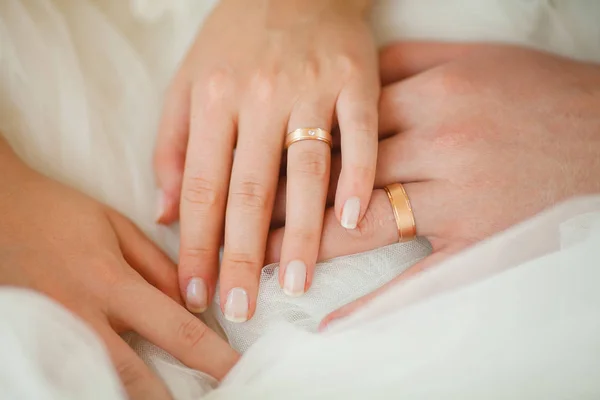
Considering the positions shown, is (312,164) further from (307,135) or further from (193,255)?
(193,255)

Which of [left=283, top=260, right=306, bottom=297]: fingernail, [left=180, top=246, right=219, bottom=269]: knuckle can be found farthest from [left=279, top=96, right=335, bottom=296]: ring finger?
[left=180, top=246, right=219, bottom=269]: knuckle

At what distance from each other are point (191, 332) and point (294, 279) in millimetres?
130

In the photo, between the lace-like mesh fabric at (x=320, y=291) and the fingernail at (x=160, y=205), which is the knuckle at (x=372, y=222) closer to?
the lace-like mesh fabric at (x=320, y=291)

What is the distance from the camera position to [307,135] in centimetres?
69

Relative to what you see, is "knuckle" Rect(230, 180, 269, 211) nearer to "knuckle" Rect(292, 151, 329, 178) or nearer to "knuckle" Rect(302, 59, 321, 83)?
"knuckle" Rect(292, 151, 329, 178)

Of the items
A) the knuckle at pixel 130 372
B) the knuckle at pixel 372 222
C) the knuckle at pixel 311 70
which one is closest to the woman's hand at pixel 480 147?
the knuckle at pixel 372 222

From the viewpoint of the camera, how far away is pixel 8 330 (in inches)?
17.7

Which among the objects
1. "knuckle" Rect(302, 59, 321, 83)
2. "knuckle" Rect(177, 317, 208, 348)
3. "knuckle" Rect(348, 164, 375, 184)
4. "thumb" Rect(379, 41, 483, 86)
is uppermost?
"knuckle" Rect(302, 59, 321, 83)

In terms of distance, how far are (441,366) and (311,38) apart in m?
0.51

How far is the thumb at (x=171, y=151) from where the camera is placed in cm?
72

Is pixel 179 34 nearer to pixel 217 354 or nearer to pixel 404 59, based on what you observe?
pixel 404 59

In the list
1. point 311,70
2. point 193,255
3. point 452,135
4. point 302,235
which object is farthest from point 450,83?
point 193,255

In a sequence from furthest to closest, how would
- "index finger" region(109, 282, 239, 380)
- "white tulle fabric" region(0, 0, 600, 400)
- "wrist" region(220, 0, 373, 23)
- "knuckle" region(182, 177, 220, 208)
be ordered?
"wrist" region(220, 0, 373, 23) < "knuckle" region(182, 177, 220, 208) < "index finger" region(109, 282, 239, 380) < "white tulle fabric" region(0, 0, 600, 400)

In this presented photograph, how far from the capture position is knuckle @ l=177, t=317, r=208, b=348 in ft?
1.88
